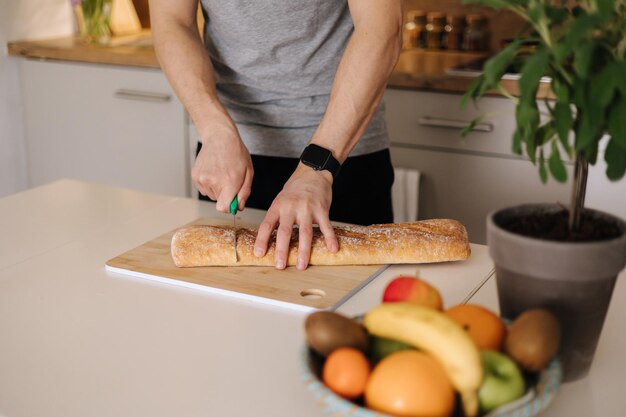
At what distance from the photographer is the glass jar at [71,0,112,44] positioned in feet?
9.53

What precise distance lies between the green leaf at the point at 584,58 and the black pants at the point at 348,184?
1039 mm

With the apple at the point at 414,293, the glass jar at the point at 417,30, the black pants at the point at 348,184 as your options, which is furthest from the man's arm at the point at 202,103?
the glass jar at the point at 417,30

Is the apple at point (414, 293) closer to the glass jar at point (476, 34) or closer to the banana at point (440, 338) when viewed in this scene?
the banana at point (440, 338)

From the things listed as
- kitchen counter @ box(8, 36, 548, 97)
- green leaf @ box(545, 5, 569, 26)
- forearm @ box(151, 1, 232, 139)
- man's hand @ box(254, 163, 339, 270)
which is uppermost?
A: green leaf @ box(545, 5, 569, 26)

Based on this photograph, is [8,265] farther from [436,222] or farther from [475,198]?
[475,198]

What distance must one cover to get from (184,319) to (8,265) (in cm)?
37

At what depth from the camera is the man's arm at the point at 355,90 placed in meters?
1.30

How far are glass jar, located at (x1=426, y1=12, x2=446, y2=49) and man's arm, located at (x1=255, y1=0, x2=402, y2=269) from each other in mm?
1259

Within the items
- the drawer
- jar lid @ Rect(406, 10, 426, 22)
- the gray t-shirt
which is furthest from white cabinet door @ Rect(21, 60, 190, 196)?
the gray t-shirt

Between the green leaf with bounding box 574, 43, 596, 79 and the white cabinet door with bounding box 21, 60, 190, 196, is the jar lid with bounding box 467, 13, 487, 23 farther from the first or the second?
the green leaf with bounding box 574, 43, 596, 79

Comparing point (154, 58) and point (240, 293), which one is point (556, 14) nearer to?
point (240, 293)

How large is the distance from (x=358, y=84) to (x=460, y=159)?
0.94 m

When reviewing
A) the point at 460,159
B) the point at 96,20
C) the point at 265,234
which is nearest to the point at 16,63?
the point at 96,20

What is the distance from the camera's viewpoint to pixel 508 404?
28.0 inches
